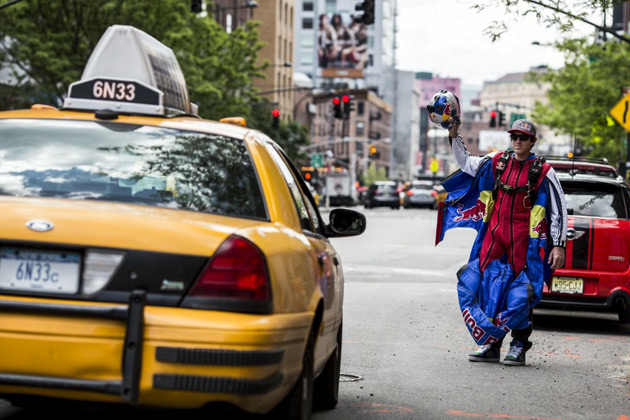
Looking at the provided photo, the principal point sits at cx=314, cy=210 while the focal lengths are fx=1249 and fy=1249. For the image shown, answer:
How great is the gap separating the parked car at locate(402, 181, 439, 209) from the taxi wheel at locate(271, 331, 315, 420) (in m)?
67.1

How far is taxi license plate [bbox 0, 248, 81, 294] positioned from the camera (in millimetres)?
4789

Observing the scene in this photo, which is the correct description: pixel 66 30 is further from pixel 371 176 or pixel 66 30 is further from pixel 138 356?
pixel 371 176

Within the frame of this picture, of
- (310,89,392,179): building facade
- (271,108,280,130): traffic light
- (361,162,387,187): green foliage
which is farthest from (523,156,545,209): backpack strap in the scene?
(361,162,387,187): green foliage

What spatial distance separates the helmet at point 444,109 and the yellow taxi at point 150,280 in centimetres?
429

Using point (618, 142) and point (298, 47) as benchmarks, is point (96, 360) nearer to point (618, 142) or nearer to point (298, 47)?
point (618, 142)

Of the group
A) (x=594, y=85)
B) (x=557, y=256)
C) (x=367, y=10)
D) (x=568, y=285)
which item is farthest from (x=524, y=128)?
(x=594, y=85)

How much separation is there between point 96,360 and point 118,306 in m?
0.22

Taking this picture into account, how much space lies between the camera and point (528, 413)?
7.36m

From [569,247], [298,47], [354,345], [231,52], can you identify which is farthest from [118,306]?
[298,47]

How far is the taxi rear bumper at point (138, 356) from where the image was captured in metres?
4.67

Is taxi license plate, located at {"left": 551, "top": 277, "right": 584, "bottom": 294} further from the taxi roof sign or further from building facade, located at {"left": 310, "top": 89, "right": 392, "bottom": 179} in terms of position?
building facade, located at {"left": 310, "top": 89, "right": 392, "bottom": 179}

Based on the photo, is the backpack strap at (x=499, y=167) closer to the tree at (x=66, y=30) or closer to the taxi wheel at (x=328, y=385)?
the taxi wheel at (x=328, y=385)

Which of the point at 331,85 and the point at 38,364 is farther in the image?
the point at 331,85

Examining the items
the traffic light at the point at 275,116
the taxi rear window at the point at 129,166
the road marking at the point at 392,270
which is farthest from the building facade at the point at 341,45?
the taxi rear window at the point at 129,166
